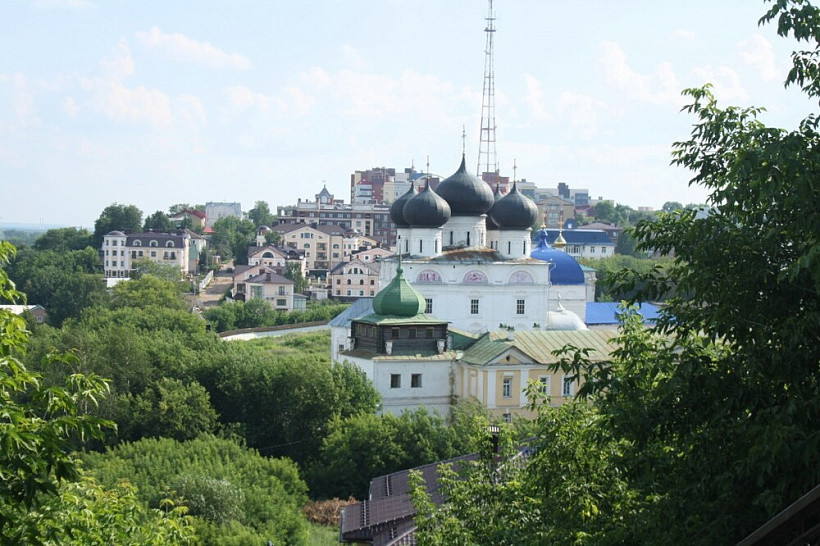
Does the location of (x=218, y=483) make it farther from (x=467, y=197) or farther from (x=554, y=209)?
(x=554, y=209)

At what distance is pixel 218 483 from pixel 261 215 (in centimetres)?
11807

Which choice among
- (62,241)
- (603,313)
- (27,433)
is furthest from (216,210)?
(27,433)

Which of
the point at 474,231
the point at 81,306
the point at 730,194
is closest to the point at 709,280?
the point at 730,194

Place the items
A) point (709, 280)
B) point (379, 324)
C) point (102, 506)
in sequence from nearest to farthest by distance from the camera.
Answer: point (709, 280) < point (102, 506) < point (379, 324)

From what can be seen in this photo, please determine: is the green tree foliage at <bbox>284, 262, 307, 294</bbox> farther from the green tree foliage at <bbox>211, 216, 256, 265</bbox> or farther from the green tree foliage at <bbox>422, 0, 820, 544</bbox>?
the green tree foliage at <bbox>422, 0, 820, 544</bbox>

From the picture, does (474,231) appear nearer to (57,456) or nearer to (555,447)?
(555,447)

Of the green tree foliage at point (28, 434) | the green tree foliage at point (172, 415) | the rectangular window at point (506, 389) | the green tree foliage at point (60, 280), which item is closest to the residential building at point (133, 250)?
the green tree foliage at point (60, 280)

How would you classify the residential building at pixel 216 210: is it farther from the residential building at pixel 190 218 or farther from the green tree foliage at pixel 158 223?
the green tree foliage at pixel 158 223

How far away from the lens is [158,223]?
326 ft

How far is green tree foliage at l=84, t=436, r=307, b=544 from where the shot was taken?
19.5 metres

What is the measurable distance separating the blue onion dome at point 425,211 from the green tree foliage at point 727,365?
27.1m

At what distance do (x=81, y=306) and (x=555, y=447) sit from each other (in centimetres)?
5965

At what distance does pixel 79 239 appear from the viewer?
94625 millimetres

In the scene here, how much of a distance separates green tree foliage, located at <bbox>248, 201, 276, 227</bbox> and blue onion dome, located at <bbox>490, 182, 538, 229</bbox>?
97287mm
